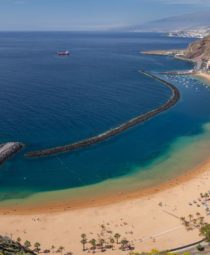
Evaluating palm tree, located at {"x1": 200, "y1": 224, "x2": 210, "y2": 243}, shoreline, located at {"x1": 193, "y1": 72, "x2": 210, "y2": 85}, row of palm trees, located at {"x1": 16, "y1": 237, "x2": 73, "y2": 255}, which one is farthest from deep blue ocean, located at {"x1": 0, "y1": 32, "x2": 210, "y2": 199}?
palm tree, located at {"x1": 200, "y1": 224, "x2": 210, "y2": 243}

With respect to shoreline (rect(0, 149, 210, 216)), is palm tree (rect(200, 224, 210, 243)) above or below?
above

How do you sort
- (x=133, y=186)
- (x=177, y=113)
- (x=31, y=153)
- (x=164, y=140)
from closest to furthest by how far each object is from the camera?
1. (x=133, y=186)
2. (x=31, y=153)
3. (x=164, y=140)
4. (x=177, y=113)

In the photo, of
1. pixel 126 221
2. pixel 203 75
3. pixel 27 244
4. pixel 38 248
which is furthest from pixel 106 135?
pixel 203 75

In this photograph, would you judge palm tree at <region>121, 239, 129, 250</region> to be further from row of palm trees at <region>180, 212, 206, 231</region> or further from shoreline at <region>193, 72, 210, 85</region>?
shoreline at <region>193, 72, 210, 85</region>

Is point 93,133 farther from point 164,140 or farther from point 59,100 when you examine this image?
point 59,100

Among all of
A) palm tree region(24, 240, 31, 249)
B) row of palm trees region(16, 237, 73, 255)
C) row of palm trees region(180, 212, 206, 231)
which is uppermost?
row of palm trees region(180, 212, 206, 231)

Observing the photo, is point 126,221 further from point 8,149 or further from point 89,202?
point 8,149

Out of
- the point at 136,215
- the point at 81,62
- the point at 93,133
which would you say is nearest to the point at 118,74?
the point at 81,62

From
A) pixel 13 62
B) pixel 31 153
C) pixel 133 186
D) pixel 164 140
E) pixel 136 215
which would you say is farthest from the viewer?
pixel 13 62

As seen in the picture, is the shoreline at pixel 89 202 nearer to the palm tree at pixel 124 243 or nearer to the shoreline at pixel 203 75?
the palm tree at pixel 124 243
